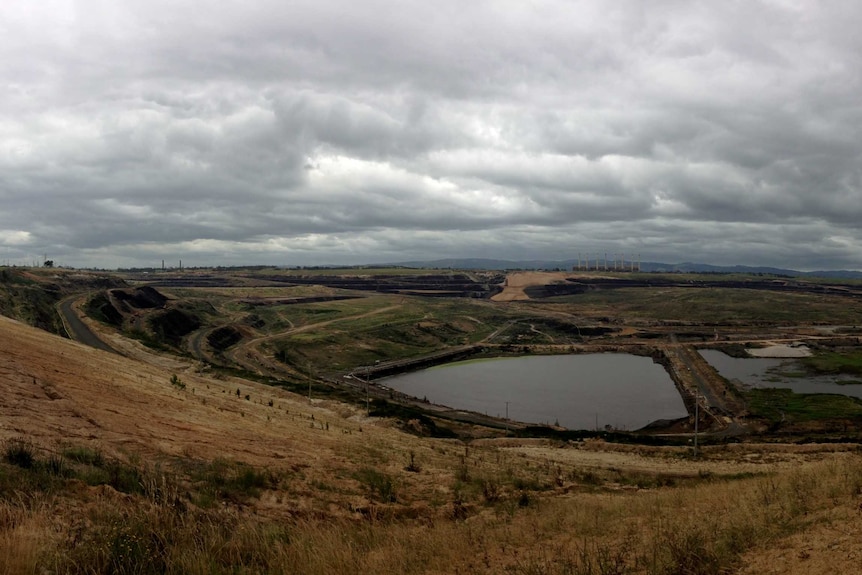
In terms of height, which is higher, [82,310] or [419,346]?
[82,310]

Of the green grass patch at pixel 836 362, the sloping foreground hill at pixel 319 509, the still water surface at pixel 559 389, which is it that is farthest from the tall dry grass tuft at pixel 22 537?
the green grass patch at pixel 836 362

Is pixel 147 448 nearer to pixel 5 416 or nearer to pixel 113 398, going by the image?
pixel 5 416

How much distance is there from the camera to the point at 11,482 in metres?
9.25

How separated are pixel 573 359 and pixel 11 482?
112 m

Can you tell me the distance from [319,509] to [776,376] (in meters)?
99.3

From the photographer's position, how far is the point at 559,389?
84.4 metres

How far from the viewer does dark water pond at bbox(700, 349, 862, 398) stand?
80.5 meters

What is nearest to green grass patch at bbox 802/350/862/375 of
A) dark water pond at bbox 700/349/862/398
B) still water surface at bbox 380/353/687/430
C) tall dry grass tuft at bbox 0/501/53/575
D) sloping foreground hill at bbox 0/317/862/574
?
dark water pond at bbox 700/349/862/398

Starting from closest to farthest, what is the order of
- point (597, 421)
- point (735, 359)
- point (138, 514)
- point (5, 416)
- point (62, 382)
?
point (138, 514)
point (5, 416)
point (62, 382)
point (597, 421)
point (735, 359)

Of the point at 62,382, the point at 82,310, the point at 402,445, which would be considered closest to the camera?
the point at 62,382

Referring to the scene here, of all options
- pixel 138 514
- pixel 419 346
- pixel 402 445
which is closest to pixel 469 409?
pixel 402 445

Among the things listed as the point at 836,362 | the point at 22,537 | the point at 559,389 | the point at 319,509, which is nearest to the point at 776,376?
the point at 836,362

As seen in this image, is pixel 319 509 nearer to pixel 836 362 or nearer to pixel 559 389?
pixel 559 389

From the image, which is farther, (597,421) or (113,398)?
(597,421)
